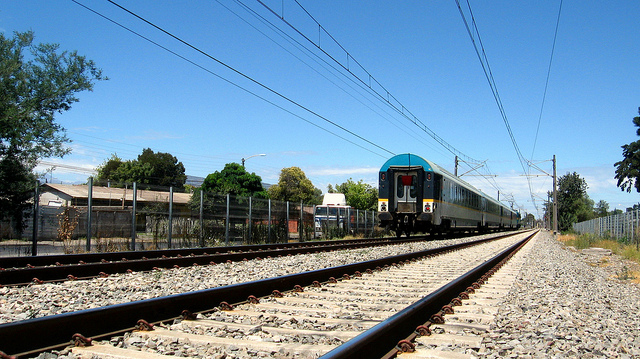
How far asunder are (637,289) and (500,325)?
634 centimetres

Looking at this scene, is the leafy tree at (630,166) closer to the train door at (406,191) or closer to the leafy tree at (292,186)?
the train door at (406,191)

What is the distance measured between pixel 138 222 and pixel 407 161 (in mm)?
11235

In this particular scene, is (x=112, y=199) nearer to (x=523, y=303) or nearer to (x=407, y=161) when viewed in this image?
(x=407, y=161)

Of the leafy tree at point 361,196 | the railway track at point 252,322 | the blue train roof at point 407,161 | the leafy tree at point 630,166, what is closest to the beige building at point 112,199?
the blue train roof at point 407,161

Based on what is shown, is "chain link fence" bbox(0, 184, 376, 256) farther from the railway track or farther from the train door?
the railway track

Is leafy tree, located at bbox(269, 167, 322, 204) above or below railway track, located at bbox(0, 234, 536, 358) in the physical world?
above

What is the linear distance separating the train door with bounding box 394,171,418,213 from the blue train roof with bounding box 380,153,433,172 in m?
0.40

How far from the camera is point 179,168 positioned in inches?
3501

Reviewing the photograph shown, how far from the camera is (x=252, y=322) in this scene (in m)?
4.93

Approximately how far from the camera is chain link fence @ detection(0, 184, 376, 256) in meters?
13.8

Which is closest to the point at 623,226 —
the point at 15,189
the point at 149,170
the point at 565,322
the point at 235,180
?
the point at 565,322

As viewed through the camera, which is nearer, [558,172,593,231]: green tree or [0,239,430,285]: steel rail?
[0,239,430,285]: steel rail

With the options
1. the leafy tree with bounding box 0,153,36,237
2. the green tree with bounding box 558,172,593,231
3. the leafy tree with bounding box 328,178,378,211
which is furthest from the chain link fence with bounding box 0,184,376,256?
Answer: the green tree with bounding box 558,172,593,231

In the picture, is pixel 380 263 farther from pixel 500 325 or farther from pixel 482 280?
pixel 500 325
